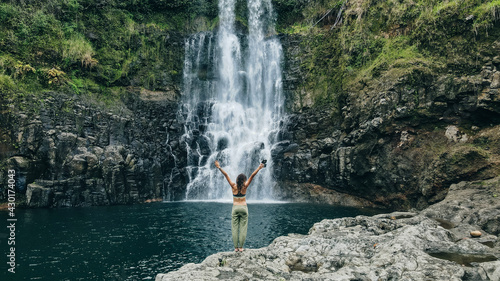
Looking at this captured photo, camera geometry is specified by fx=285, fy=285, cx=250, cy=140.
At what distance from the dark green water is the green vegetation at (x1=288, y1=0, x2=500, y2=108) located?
11671mm

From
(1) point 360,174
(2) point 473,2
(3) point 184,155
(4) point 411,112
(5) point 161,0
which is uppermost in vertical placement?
(5) point 161,0

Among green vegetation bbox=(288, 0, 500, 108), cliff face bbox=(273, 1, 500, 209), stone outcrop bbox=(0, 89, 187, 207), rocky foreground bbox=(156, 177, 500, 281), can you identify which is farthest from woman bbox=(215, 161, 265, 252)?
stone outcrop bbox=(0, 89, 187, 207)

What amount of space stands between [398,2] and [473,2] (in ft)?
A: 20.0

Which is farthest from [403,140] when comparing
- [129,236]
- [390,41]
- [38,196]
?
[38,196]

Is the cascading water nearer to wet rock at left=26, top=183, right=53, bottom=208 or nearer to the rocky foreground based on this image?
wet rock at left=26, top=183, right=53, bottom=208

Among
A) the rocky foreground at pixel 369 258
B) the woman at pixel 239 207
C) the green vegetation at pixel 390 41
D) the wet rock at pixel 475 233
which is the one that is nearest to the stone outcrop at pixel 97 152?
the green vegetation at pixel 390 41

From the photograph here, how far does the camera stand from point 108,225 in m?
16.7

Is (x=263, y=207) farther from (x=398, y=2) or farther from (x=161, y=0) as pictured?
(x=161, y=0)

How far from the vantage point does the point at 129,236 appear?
14.5 meters

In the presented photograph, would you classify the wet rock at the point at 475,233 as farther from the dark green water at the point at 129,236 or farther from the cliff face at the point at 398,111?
the cliff face at the point at 398,111

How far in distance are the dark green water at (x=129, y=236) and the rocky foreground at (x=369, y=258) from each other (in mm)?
4258

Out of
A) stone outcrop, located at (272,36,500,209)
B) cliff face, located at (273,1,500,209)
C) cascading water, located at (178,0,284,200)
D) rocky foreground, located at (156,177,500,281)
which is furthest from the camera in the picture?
cascading water, located at (178,0,284,200)

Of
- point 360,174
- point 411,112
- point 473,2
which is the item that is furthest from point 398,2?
point 360,174

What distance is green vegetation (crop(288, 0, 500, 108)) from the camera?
18984mm
